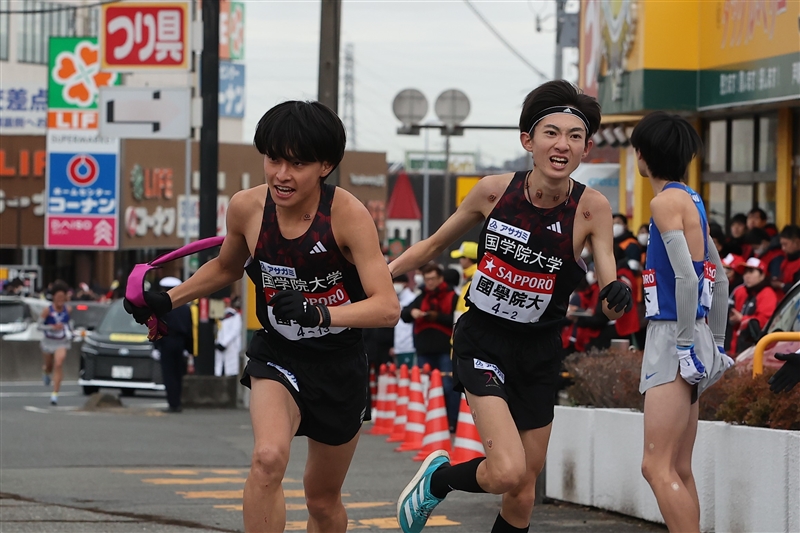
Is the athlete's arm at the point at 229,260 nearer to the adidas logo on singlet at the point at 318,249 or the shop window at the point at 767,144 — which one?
the adidas logo on singlet at the point at 318,249

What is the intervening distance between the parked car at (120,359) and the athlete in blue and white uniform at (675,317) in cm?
1665

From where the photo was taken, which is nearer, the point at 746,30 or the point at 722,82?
the point at 746,30

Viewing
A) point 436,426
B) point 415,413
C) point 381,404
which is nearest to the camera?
point 436,426

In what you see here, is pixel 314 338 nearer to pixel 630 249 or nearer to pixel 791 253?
pixel 791 253

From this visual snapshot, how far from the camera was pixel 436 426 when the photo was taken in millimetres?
12555

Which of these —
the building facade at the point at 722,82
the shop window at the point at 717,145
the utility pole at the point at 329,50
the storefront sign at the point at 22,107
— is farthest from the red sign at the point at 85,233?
the utility pole at the point at 329,50

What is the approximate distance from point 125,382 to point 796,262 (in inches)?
485

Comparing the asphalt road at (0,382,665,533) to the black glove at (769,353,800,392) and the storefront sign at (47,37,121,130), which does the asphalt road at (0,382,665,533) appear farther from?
the storefront sign at (47,37,121,130)

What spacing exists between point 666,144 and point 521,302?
976 mm

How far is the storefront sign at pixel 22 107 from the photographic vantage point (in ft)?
205

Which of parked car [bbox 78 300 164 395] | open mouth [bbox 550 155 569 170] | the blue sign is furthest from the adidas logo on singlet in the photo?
the blue sign

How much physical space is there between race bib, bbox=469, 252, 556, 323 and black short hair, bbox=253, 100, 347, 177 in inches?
35.8

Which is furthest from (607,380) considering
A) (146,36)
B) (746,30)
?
A: (146,36)

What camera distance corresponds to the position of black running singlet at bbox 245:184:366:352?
5551mm
